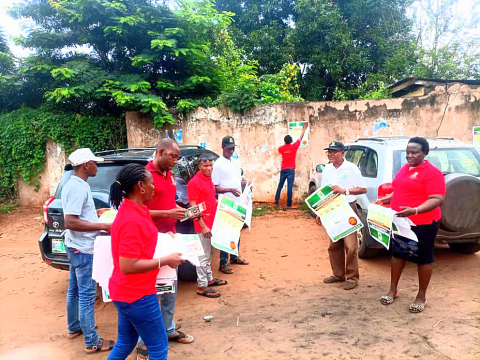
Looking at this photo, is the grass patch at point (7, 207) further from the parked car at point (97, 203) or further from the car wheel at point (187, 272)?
the car wheel at point (187, 272)

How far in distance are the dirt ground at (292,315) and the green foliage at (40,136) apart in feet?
16.7

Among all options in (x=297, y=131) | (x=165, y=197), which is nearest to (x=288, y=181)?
(x=297, y=131)

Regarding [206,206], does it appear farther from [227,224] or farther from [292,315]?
[292,315]

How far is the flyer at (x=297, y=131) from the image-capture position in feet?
28.7

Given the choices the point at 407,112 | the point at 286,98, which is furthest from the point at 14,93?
the point at 407,112

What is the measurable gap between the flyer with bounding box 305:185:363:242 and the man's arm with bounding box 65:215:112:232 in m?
2.35

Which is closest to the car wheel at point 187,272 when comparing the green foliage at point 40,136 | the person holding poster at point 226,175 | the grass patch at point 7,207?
the person holding poster at point 226,175

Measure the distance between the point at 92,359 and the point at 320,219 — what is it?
9.31 feet

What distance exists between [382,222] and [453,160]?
2.16 metres

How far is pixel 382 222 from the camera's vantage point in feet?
11.3

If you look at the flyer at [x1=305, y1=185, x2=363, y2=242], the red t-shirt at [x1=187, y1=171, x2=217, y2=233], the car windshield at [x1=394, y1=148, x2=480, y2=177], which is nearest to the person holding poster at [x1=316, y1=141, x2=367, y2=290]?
the flyer at [x1=305, y1=185, x2=363, y2=242]

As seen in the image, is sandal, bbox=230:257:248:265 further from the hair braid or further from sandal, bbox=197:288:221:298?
the hair braid

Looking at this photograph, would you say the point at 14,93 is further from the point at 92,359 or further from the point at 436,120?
the point at 436,120

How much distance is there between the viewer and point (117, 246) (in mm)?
2070
